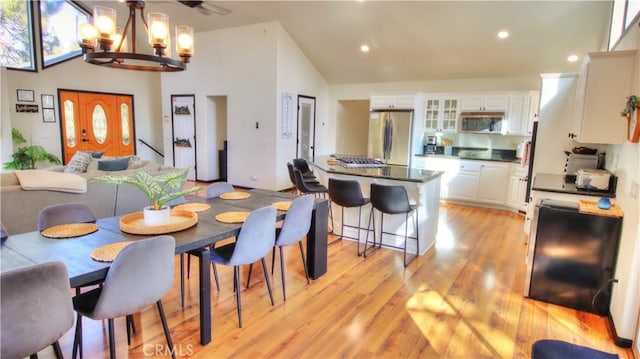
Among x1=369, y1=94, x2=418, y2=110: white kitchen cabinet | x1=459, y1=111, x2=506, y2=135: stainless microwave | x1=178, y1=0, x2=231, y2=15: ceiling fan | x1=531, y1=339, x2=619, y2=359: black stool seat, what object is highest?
x1=178, y1=0, x2=231, y2=15: ceiling fan

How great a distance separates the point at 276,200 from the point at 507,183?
458 cm

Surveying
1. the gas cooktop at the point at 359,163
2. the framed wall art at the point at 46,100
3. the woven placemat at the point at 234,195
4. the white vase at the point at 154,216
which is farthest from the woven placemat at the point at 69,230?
the framed wall art at the point at 46,100

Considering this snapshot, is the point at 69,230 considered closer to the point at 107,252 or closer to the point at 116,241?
the point at 116,241

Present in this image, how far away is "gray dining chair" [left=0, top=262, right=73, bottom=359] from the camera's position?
1.41m

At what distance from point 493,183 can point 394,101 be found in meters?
2.49

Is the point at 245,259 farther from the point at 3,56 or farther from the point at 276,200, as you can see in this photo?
the point at 3,56

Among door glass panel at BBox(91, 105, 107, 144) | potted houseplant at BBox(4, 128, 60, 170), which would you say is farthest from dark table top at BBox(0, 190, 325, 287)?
door glass panel at BBox(91, 105, 107, 144)

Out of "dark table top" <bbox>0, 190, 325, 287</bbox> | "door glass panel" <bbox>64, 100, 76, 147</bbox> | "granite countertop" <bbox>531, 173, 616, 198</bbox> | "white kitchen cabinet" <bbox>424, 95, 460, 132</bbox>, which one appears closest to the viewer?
"dark table top" <bbox>0, 190, 325, 287</bbox>

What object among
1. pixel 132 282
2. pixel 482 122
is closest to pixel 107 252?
pixel 132 282

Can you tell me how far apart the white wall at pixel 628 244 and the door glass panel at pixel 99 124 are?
31.1 ft

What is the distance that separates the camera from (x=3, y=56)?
654cm

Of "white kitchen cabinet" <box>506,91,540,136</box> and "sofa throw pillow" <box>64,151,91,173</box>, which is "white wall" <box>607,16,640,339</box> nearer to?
"white kitchen cabinet" <box>506,91,540,136</box>

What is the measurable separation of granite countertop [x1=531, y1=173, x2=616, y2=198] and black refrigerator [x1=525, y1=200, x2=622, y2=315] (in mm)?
286

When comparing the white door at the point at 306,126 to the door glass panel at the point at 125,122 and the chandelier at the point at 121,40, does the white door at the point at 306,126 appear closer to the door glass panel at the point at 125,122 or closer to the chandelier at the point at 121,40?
the door glass panel at the point at 125,122
